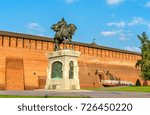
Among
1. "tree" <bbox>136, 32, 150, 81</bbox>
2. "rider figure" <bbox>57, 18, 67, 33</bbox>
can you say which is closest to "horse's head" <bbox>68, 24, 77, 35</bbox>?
"rider figure" <bbox>57, 18, 67, 33</bbox>

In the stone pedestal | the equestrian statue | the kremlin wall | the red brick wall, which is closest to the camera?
the stone pedestal

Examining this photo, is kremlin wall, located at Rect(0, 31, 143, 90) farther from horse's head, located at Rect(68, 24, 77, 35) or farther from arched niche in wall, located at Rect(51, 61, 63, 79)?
horse's head, located at Rect(68, 24, 77, 35)

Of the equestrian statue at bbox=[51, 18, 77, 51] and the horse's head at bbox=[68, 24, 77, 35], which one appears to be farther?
the horse's head at bbox=[68, 24, 77, 35]

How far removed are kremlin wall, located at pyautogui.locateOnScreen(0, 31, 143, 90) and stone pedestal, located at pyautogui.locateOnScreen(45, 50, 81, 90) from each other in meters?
11.8

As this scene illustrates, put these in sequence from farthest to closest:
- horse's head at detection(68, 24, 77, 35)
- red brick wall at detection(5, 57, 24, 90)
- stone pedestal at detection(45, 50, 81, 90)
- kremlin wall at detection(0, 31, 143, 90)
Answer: kremlin wall at detection(0, 31, 143, 90) < red brick wall at detection(5, 57, 24, 90) < horse's head at detection(68, 24, 77, 35) < stone pedestal at detection(45, 50, 81, 90)

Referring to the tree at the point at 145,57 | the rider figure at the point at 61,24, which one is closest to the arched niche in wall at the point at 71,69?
the rider figure at the point at 61,24

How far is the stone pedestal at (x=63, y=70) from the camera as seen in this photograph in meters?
17.2

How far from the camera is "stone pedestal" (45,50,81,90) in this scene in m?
17.2

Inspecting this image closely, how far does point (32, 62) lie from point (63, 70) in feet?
48.2

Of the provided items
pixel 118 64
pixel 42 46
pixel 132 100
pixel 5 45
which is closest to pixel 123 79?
pixel 118 64

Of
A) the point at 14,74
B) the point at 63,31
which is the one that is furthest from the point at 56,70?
the point at 14,74

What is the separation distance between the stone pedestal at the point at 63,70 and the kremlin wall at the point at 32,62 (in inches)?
467

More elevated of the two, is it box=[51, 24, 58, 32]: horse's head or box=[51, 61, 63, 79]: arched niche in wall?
box=[51, 24, 58, 32]: horse's head

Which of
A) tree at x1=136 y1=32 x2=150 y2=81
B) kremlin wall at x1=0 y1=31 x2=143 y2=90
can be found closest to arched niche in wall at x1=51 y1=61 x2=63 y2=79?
kremlin wall at x1=0 y1=31 x2=143 y2=90
